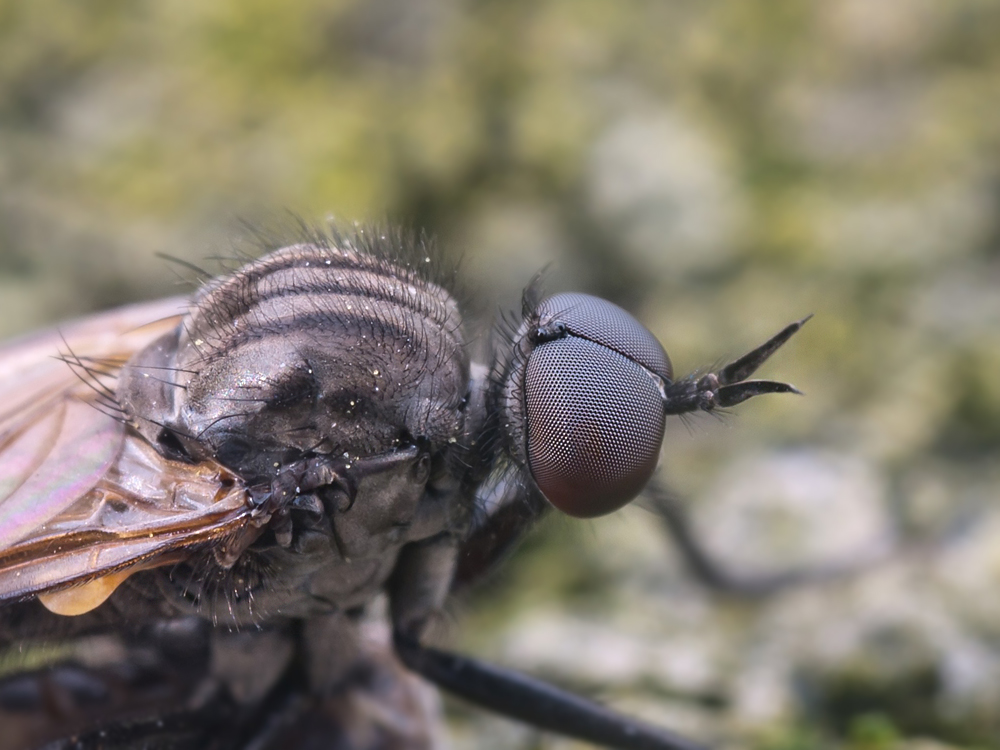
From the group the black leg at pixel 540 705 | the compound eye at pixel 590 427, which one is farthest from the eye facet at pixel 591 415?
the black leg at pixel 540 705

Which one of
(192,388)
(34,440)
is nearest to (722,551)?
(192,388)

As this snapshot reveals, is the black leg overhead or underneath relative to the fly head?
underneath

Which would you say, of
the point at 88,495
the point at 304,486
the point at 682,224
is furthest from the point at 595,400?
the point at 682,224

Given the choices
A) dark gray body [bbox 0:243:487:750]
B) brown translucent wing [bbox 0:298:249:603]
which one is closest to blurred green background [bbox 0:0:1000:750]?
dark gray body [bbox 0:243:487:750]

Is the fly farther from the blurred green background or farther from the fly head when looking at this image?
the blurred green background

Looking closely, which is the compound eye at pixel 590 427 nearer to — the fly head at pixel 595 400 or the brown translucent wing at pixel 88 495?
the fly head at pixel 595 400

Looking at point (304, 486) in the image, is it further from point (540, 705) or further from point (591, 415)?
point (540, 705)
